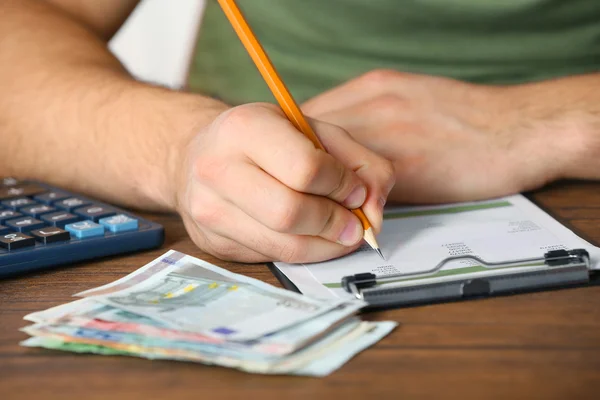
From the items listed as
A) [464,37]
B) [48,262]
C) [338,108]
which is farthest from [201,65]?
[48,262]

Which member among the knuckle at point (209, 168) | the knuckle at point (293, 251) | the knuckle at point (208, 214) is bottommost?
the knuckle at point (293, 251)

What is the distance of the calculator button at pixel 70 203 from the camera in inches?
32.8

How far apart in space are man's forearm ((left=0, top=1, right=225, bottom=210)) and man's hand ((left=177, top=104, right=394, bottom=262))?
15 centimetres

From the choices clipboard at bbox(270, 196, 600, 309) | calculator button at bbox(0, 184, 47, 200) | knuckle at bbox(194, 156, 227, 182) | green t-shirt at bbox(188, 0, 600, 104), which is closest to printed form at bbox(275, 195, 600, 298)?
clipboard at bbox(270, 196, 600, 309)

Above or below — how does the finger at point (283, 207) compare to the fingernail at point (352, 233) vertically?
above

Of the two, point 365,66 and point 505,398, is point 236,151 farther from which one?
point 365,66

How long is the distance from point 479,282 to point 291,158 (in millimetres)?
194

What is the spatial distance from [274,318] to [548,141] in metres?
0.55

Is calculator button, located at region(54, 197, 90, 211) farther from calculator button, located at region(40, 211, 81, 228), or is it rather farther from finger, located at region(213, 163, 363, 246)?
finger, located at region(213, 163, 363, 246)

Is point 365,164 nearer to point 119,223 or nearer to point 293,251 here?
point 293,251

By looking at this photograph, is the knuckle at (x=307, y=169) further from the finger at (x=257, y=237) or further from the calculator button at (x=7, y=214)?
the calculator button at (x=7, y=214)

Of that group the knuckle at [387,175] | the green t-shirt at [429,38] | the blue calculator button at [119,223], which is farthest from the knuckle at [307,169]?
the green t-shirt at [429,38]

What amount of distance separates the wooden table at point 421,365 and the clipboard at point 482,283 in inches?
0.5

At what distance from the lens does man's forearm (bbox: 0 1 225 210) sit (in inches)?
36.4
